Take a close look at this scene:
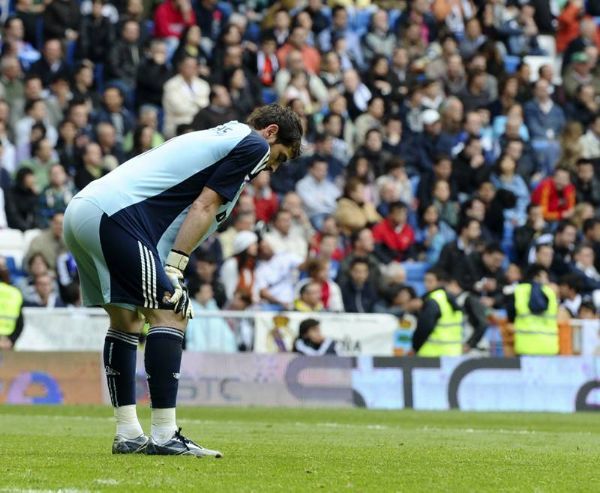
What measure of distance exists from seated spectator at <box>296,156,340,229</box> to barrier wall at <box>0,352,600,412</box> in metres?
4.32

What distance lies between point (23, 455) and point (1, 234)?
11.2m

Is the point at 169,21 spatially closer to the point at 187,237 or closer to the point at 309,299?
the point at 309,299

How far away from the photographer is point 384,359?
17750mm

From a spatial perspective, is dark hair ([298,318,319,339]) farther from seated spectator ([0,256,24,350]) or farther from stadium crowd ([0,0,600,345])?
seated spectator ([0,256,24,350])

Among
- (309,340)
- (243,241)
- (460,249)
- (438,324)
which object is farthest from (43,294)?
(460,249)

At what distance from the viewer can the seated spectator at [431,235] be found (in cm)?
2180

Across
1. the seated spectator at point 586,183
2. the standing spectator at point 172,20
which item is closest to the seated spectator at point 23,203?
the standing spectator at point 172,20

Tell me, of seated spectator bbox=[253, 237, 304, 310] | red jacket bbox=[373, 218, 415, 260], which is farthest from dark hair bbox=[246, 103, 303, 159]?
red jacket bbox=[373, 218, 415, 260]

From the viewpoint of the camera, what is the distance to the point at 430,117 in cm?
2411

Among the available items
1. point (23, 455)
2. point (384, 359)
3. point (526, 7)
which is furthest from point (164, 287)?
point (526, 7)

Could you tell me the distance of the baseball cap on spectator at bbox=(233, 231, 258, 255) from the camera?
19.0 metres

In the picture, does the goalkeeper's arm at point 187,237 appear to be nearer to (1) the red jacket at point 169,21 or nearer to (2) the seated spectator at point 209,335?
(2) the seated spectator at point 209,335

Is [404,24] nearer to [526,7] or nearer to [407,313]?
[526,7]

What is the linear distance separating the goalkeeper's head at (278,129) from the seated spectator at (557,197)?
15.4 m
